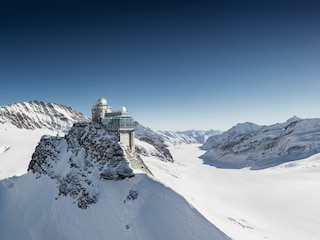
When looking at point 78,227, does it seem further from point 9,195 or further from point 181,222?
point 9,195

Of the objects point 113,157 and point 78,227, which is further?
point 113,157

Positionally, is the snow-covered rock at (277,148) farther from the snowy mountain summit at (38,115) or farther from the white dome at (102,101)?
the snowy mountain summit at (38,115)

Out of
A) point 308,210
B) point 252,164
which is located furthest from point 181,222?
point 252,164

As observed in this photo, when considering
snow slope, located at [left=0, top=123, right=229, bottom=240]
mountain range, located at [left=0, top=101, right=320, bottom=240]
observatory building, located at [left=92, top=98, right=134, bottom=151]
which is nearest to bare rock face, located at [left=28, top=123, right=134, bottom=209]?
snow slope, located at [left=0, top=123, right=229, bottom=240]

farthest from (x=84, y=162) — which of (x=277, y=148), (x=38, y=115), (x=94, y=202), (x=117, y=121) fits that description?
(x=38, y=115)

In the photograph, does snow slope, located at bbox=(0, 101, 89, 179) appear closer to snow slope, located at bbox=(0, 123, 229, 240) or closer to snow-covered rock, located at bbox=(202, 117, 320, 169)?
snow slope, located at bbox=(0, 123, 229, 240)

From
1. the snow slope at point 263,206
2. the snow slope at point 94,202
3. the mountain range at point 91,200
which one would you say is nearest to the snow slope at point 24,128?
the mountain range at point 91,200

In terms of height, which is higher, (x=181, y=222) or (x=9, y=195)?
(x=9, y=195)
